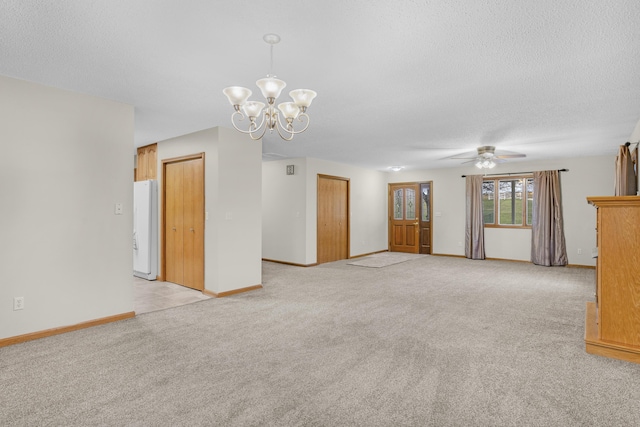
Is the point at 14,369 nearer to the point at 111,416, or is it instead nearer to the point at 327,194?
the point at 111,416

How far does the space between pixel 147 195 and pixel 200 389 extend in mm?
4092

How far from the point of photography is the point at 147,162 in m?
5.88

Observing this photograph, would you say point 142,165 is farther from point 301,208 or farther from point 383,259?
point 383,259

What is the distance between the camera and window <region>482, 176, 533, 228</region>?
304 inches

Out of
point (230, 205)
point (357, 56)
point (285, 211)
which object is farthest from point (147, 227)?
point (357, 56)

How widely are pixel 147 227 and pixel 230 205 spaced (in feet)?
5.66

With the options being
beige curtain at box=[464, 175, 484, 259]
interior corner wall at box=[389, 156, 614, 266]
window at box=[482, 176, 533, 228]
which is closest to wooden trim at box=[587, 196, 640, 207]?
interior corner wall at box=[389, 156, 614, 266]

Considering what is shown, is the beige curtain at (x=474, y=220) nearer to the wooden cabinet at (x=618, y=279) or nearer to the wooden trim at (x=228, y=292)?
the wooden cabinet at (x=618, y=279)

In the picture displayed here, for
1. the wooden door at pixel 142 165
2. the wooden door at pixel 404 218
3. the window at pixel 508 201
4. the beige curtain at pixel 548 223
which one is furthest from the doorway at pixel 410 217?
the wooden door at pixel 142 165

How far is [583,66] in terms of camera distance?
2666 millimetres

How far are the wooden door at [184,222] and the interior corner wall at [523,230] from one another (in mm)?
6254

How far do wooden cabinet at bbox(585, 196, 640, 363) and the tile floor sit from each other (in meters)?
4.29

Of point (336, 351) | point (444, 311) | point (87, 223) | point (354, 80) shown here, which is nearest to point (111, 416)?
point (336, 351)

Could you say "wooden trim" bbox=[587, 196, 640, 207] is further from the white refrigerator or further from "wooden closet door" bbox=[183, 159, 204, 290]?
the white refrigerator
